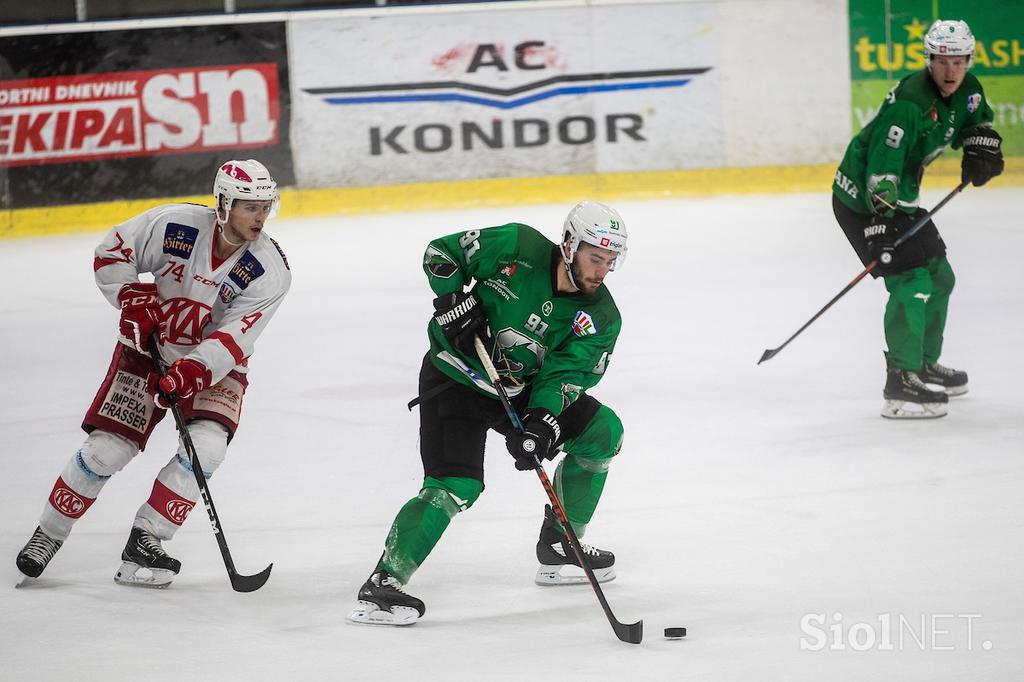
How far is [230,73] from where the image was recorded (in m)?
10.9

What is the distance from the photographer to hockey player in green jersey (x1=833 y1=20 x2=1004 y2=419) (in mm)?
5332

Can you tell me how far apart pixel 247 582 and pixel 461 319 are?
0.85 meters

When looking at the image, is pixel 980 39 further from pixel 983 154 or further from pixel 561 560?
pixel 561 560

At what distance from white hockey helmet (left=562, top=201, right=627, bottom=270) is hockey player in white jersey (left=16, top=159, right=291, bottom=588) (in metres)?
0.81

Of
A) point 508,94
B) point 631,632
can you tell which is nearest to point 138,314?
point 631,632

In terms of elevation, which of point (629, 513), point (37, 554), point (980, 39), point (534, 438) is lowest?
point (629, 513)

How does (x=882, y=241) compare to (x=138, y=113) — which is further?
(x=138, y=113)

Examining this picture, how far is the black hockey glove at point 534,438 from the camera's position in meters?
3.37

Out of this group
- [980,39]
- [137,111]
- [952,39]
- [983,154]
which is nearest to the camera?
[952,39]

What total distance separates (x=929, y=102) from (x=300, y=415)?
2.62 meters

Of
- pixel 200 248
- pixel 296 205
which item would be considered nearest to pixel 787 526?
pixel 200 248

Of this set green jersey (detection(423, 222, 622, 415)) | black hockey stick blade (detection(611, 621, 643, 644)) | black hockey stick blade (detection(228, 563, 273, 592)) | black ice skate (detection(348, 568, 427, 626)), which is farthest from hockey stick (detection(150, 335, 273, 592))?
black hockey stick blade (detection(611, 621, 643, 644))

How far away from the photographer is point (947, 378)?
5668mm

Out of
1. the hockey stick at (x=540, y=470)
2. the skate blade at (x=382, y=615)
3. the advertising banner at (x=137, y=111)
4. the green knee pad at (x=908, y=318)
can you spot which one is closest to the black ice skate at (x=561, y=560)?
the hockey stick at (x=540, y=470)
